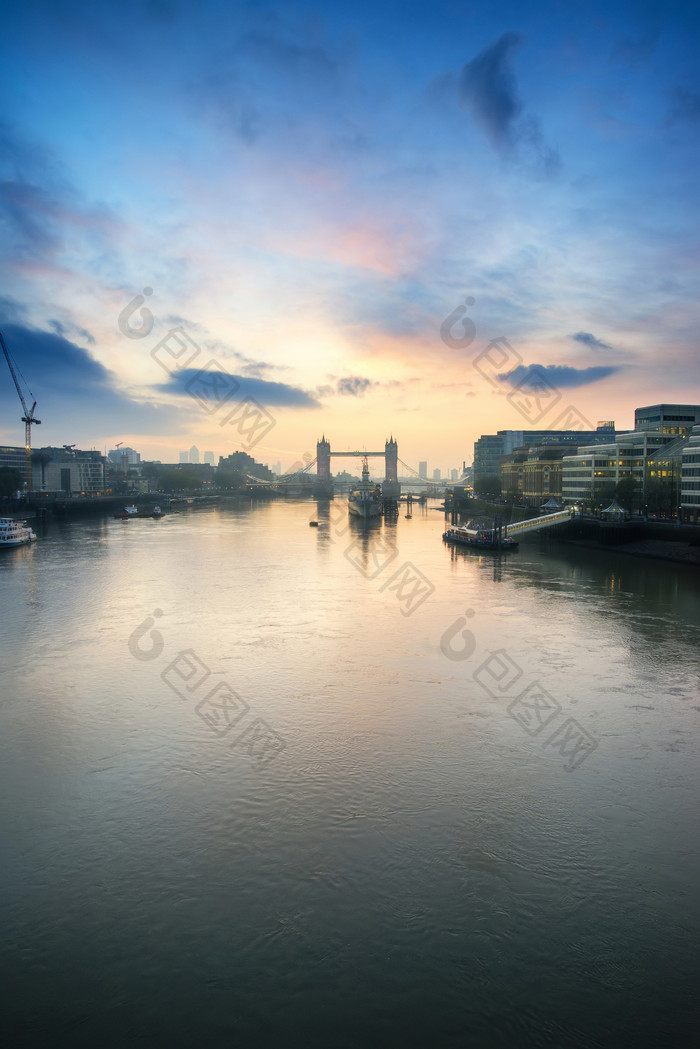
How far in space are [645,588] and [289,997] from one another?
30101 mm

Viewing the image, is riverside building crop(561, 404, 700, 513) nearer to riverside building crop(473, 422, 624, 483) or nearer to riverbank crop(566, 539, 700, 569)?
riverbank crop(566, 539, 700, 569)

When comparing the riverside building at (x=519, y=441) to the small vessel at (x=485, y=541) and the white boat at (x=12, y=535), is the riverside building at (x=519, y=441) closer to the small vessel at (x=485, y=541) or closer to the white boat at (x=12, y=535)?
the small vessel at (x=485, y=541)

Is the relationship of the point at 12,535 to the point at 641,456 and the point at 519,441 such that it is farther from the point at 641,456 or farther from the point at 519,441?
the point at 519,441

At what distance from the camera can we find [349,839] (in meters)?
9.57

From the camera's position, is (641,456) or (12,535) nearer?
(12,535)

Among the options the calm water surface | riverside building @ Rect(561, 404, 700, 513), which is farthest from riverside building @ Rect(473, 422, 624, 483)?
the calm water surface

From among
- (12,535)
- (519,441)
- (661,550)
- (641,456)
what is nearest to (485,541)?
(661,550)

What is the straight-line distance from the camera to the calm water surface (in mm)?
6812

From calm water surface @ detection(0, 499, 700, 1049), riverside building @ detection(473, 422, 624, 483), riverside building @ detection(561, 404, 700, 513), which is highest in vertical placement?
riverside building @ detection(473, 422, 624, 483)

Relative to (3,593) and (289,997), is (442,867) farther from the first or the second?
(3,593)

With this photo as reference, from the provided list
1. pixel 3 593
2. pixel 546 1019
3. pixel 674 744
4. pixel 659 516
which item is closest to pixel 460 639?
pixel 674 744

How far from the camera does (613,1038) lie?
6465 mm

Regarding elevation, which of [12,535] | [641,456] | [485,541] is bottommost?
[485,541]

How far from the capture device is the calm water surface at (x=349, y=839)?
22.4 feet
